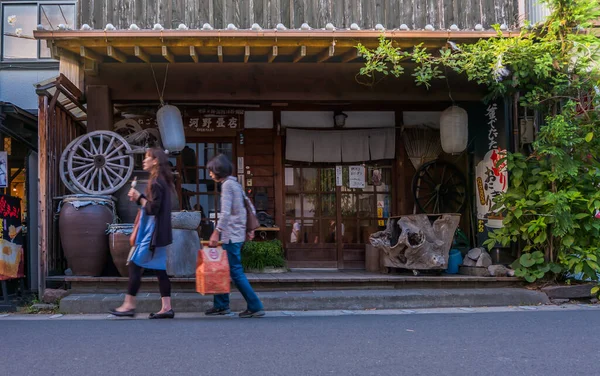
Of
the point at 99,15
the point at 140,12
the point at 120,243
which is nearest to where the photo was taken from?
the point at 120,243

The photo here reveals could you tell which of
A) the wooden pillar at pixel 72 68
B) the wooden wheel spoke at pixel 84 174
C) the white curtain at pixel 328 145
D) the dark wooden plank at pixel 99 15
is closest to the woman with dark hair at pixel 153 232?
the wooden wheel spoke at pixel 84 174

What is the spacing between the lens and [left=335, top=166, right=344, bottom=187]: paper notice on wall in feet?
34.4

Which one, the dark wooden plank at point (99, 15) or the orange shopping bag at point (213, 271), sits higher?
the dark wooden plank at point (99, 15)

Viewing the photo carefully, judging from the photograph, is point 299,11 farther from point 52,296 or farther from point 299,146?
point 52,296

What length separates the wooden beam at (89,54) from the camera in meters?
7.69

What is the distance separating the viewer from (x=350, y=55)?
8289 mm

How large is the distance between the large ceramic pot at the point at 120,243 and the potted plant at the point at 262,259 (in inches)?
83.3

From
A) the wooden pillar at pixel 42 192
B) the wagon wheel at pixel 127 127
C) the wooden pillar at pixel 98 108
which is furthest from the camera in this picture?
the wagon wheel at pixel 127 127

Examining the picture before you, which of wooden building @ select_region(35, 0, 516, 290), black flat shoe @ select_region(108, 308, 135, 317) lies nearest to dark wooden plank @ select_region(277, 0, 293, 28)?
A: wooden building @ select_region(35, 0, 516, 290)

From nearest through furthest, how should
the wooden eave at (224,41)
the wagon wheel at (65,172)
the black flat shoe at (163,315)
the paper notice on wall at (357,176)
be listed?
the black flat shoe at (163,315) → the wooden eave at (224,41) → the wagon wheel at (65,172) → the paper notice on wall at (357,176)

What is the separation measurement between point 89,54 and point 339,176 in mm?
4663

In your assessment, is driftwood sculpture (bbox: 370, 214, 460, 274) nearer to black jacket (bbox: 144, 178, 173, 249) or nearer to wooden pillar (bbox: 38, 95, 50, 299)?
black jacket (bbox: 144, 178, 173, 249)

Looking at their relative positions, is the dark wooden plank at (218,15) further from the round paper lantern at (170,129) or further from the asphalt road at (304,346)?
the asphalt road at (304,346)

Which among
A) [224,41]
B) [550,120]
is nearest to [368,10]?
[224,41]
